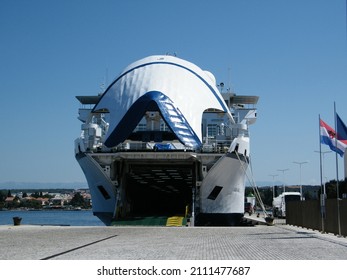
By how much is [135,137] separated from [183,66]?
5.95 meters

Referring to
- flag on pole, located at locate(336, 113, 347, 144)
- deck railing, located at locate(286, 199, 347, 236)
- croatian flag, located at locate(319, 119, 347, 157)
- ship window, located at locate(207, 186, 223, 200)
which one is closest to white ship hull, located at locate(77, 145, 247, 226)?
ship window, located at locate(207, 186, 223, 200)

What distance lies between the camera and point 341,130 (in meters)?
21.3

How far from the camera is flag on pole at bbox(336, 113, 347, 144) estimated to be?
2116 centimetres

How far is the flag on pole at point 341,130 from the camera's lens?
2116 cm

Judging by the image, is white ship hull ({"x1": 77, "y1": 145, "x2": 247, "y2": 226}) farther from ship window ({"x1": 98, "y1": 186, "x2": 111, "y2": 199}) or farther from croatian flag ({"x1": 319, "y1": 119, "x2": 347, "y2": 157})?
croatian flag ({"x1": 319, "y1": 119, "x2": 347, "y2": 157})

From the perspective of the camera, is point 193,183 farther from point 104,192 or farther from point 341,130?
point 341,130

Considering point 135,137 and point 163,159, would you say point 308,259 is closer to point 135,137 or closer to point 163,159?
point 163,159

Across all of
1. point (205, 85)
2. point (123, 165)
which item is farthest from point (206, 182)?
point (205, 85)

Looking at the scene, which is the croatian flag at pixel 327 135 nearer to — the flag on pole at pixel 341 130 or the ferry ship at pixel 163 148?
the flag on pole at pixel 341 130

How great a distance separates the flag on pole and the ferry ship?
1151cm

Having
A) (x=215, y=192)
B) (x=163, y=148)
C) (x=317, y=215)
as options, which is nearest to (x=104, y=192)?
(x=163, y=148)

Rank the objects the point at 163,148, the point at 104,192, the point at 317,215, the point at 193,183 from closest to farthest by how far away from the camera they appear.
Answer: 1. the point at 317,215
2. the point at 163,148
3. the point at 193,183
4. the point at 104,192

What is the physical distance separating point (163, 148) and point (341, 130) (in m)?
13.6

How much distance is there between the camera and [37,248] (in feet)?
50.1
